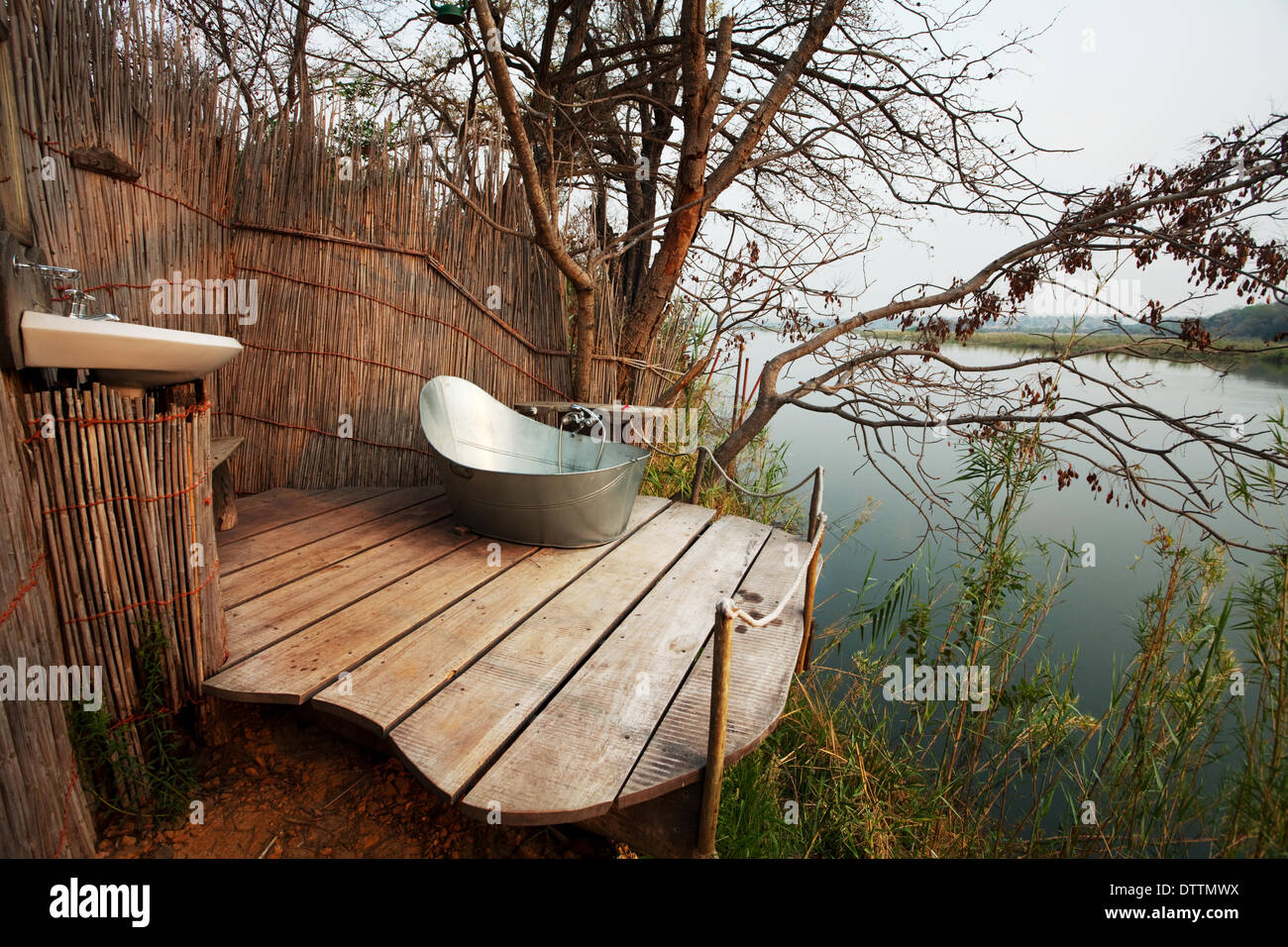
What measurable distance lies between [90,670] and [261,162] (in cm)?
267

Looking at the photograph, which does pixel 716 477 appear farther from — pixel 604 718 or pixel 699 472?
pixel 604 718

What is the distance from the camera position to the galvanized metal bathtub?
2746 millimetres

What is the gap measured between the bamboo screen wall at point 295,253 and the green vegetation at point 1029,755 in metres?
2.67

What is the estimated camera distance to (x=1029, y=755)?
266 centimetres

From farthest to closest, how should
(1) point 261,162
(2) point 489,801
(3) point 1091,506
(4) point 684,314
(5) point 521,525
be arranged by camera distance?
1. (3) point 1091,506
2. (4) point 684,314
3. (1) point 261,162
4. (5) point 521,525
5. (2) point 489,801

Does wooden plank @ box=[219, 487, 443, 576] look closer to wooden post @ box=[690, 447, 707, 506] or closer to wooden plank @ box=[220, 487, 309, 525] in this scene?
wooden plank @ box=[220, 487, 309, 525]

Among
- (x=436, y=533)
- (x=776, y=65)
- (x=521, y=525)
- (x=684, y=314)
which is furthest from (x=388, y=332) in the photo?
(x=776, y=65)

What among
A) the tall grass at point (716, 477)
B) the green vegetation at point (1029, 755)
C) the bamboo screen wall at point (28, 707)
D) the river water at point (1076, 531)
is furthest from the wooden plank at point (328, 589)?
the river water at point (1076, 531)

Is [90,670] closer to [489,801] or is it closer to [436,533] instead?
[489,801]

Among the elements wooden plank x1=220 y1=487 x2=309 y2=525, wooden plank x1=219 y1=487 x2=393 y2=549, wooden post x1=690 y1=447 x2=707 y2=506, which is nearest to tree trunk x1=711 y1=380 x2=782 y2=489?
wooden post x1=690 y1=447 x2=707 y2=506

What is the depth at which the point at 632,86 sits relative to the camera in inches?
207

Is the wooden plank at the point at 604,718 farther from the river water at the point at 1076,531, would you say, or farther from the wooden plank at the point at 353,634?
the river water at the point at 1076,531

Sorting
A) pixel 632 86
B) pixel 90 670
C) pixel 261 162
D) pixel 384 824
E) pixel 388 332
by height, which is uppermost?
pixel 632 86

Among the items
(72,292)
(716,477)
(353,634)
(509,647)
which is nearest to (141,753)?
(353,634)
